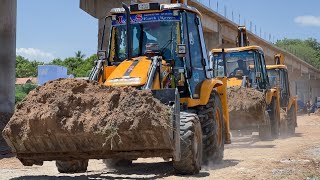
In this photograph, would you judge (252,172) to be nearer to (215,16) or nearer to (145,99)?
(145,99)

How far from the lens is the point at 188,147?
8656 millimetres

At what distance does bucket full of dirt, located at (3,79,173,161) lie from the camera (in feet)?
25.9

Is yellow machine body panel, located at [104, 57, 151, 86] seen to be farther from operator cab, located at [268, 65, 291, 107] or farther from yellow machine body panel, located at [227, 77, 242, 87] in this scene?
operator cab, located at [268, 65, 291, 107]

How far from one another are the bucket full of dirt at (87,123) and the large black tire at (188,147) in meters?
0.64

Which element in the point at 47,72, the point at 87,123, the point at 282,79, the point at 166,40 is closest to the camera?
the point at 87,123

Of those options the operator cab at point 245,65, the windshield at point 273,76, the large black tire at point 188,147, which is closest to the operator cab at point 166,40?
the large black tire at point 188,147

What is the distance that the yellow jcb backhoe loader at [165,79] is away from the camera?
8336 millimetres

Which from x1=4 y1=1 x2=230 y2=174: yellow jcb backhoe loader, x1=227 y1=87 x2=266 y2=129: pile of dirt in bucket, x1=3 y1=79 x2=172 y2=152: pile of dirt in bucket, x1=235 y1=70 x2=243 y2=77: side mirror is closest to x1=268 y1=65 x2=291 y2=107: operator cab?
x1=235 y1=70 x2=243 y2=77: side mirror

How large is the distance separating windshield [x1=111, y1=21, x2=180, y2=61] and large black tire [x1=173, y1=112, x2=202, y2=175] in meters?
1.63

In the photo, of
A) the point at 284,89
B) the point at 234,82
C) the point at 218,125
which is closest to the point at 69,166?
the point at 218,125

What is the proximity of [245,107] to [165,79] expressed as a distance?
7.94 metres

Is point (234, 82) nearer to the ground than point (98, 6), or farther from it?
nearer to the ground

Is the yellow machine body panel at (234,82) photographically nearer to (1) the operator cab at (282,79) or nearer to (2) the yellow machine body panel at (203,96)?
(1) the operator cab at (282,79)

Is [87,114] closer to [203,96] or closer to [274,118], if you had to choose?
[203,96]
